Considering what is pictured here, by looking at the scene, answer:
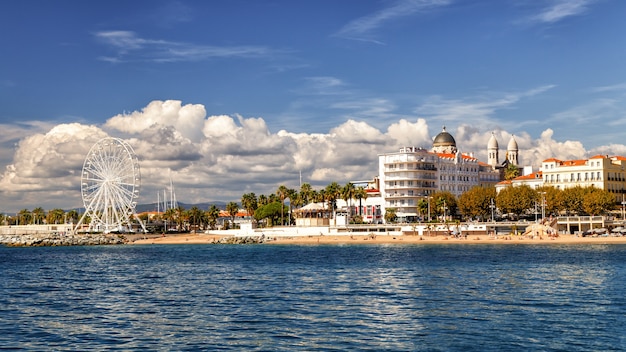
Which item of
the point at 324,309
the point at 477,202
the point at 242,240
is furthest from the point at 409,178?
the point at 324,309

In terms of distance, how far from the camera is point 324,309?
1608 inches

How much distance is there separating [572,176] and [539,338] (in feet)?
480

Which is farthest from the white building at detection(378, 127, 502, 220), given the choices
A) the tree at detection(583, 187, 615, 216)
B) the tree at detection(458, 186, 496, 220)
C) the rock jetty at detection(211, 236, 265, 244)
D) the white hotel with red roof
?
the tree at detection(583, 187, 615, 216)

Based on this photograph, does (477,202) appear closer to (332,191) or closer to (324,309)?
(332,191)

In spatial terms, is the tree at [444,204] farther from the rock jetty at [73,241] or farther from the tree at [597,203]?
the rock jetty at [73,241]

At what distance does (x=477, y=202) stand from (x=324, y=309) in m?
120

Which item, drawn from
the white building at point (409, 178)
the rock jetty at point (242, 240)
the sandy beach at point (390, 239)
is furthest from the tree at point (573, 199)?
the rock jetty at point (242, 240)

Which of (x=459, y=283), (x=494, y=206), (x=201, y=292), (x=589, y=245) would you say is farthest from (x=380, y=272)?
(x=494, y=206)

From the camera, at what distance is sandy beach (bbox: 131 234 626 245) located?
123 metres

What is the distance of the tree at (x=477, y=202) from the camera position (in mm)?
155525

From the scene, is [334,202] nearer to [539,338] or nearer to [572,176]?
[572,176]

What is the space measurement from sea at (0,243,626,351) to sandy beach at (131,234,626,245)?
2155 inches

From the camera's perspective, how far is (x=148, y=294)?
5056 centimetres

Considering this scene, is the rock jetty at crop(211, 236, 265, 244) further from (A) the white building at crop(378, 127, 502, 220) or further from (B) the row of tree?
(A) the white building at crop(378, 127, 502, 220)
